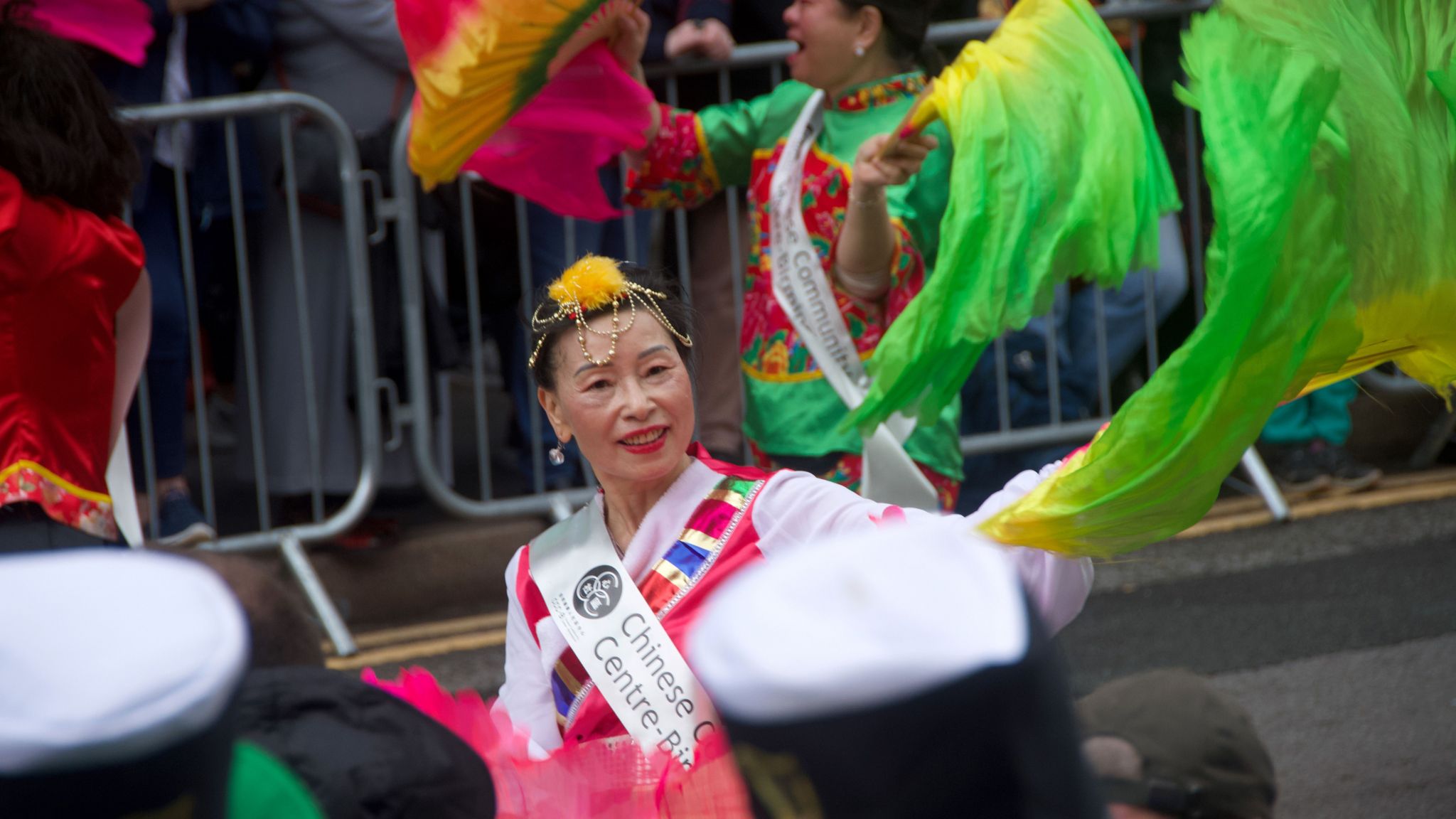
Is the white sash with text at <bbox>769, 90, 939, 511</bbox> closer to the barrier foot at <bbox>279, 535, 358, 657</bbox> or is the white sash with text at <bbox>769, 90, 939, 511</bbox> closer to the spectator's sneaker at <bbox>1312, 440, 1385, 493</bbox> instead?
the barrier foot at <bbox>279, 535, 358, 657</bbox>

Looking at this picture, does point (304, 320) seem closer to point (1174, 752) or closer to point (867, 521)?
point (867, 521)

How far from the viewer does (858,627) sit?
2.98 ft

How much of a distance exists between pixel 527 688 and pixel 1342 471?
12.2 feet

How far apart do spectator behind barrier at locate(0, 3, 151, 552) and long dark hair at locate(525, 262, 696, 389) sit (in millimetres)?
1177

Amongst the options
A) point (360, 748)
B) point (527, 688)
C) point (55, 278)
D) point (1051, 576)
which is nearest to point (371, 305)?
point (55, 278)

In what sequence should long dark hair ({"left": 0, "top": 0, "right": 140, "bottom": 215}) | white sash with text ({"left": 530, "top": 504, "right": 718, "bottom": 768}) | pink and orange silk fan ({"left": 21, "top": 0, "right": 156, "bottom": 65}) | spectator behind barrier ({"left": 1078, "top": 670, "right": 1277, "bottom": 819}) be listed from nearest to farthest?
spectator behind barrier ({"left": 1078, "top": 670, "right": 1277, "bottom": 819}) < white sash with text ({"left": 530, "top": 504, "right": 718, "bottom": 768}) < long dark hair ({"left": 0, "top": 0, "right": 140, "bottom": 215}) < pink and orange silk fan ({"left": 21, "top": 0, "right": 156, "bottom": 65})

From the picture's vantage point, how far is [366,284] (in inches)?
193

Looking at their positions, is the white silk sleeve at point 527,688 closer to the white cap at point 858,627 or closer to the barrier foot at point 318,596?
the white cap at point 858,627

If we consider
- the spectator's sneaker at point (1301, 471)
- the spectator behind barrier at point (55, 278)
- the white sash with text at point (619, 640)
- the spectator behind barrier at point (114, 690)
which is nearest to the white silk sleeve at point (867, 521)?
the white sash with text at point (619, 640)

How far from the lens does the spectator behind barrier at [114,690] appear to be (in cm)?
90

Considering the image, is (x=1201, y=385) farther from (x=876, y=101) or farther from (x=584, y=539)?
(x=876, y=101)

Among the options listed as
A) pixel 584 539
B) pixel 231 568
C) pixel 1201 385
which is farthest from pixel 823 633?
pixel 584 539

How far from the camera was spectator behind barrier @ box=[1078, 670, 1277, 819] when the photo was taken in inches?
53.5

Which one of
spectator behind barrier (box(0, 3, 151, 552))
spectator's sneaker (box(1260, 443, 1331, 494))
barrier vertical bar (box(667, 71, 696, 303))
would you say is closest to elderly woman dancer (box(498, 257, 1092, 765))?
spectator behind barrier (box(0, 3, 151, 552))
